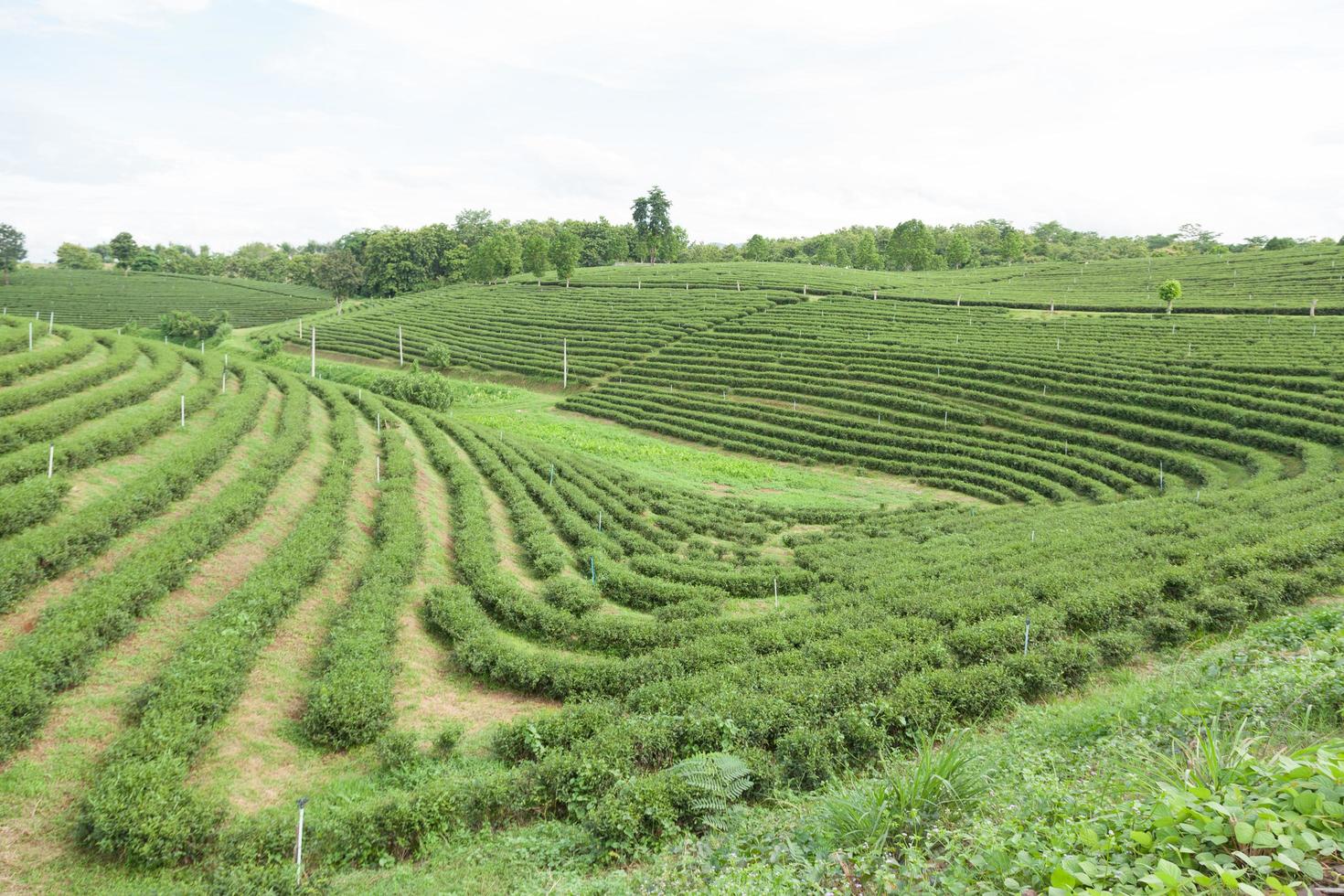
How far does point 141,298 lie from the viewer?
8556cm

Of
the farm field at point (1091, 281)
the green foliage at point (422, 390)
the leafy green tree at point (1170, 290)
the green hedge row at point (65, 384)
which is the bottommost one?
the green foliage at point (422, 390)

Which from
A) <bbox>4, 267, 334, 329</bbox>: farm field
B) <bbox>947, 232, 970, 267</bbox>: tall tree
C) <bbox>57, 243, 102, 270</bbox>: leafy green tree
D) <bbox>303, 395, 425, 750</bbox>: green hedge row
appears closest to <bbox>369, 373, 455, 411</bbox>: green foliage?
<bbox>303, 395, 425, 750</bbox>: green hedge row

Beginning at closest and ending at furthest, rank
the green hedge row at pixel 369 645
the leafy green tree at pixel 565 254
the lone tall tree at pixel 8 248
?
the green hedge row at pixel 369 645
the lone tall tree at pixel 8 248
the leafy green tree at pixel 565 254

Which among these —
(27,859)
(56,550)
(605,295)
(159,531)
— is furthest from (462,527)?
(605,295)

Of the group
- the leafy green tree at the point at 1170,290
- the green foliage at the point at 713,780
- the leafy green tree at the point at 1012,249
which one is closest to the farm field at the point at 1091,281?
the leafy green tree at the point at 1170,290

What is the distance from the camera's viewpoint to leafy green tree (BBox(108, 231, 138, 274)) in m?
112

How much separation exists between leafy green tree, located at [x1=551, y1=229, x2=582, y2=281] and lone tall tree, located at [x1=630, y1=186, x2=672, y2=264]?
20.1 meters

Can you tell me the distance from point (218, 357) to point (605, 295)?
159 ft

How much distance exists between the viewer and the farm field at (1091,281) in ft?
191

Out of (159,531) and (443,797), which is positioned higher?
(159,531)

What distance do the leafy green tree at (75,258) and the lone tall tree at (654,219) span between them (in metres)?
88.6

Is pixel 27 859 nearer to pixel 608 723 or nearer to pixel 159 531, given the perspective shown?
pixel 608 723

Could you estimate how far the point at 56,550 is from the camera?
13.2 meters

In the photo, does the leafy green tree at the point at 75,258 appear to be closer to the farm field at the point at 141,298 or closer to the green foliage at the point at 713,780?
the farm field at the point at 141,298
